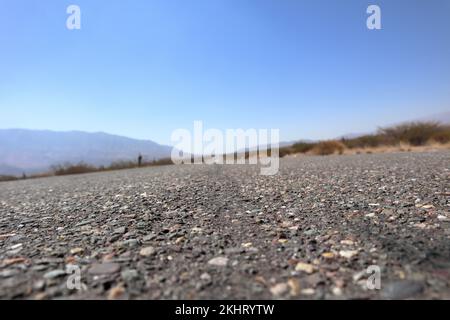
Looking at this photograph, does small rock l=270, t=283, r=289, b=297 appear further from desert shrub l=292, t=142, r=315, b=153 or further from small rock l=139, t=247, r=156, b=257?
desert shrub l=292, t=142, r=315, b=153

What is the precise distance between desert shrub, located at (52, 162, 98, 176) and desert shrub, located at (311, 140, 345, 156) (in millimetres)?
16583

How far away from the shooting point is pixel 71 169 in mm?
18328

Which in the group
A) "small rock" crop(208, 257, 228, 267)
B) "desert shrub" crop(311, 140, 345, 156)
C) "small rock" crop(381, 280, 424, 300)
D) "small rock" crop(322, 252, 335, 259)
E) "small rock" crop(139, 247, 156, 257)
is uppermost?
"desert shrub" crop(311, 140, 345, 156)

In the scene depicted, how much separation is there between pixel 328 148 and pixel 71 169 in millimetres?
18442

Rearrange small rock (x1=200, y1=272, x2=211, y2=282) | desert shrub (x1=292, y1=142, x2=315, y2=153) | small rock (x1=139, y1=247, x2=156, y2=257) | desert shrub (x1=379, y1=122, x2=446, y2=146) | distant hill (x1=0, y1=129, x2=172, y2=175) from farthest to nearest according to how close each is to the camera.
A: distant hill (x1=0, y1=129, x2=172, y2=175)
desert shrub (x1=292, y1=142, x2=315, y2=153)
desert shrub (x1=379, y1=122, x2=446, y2=146)
small rock (x1=139, y1=247, x2=156, y2=257)
small rock (x1=200, y1=272, x2=211, y2=282)

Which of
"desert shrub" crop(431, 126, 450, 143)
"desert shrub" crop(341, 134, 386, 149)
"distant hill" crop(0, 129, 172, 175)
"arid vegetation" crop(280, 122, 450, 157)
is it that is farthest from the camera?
"distant hill" crop(0, 129, 172, 175)

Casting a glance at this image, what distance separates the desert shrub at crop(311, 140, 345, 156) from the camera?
18.2 m

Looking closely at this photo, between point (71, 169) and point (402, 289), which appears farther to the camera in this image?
point (71, 169)

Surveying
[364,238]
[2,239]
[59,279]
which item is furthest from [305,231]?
[2,239]

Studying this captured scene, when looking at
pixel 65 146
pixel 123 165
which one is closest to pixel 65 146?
pixel 65 146

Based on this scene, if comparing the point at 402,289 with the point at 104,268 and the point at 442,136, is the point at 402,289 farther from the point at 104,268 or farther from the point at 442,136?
the point at 442,136

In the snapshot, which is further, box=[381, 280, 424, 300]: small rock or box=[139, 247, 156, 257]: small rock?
box=[139, 247, 156, 257]: small rock

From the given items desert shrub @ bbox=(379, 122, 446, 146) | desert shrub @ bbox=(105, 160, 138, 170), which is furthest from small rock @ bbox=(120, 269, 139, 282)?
desert shrub @ bbox=(379, 122, 446, 146)

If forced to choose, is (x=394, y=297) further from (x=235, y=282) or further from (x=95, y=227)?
(x=95, y=227)
